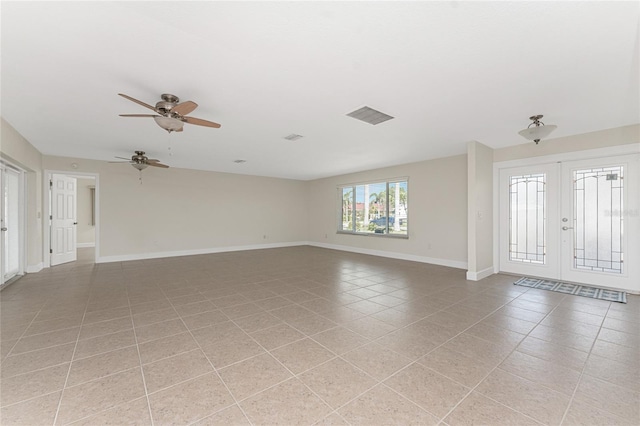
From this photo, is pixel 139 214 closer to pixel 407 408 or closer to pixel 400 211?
pixel 400 211

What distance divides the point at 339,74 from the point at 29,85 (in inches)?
119

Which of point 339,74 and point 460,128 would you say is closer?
point 339,74

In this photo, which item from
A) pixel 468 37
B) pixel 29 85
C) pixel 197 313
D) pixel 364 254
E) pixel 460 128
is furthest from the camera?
pixel 364 254

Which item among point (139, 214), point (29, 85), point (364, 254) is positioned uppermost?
point (29, 85)

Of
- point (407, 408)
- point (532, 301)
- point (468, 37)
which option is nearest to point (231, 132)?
point (468, 37)

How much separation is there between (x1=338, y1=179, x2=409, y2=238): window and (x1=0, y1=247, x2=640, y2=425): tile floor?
3138mm

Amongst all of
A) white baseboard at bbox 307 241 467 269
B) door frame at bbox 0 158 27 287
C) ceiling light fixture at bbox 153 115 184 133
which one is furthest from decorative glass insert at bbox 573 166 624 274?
door frame at bbox 0 158 27 287

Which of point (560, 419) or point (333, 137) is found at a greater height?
point (333, 137)

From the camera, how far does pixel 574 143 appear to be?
437 centimetres

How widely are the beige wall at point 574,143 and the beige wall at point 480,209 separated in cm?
33

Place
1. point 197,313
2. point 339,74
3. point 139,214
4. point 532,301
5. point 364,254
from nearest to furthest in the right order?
point 339,74 < point 197,313 < point 532,301 < point 139,214 < point 364,254

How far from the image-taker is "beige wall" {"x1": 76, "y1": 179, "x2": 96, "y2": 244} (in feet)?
30.2

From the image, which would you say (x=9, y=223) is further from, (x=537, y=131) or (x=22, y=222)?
(x=537, y=131)

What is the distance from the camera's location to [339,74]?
2.47m
